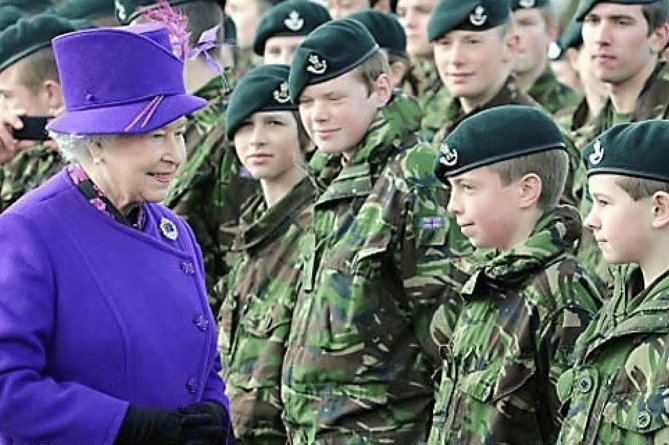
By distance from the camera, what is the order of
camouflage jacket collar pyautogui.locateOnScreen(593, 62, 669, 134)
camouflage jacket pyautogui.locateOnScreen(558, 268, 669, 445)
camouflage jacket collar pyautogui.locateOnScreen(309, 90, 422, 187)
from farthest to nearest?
camouflage jacket collar pyautogui.locateOnScreen(593, 62, 669, 134) → camouflage jacket collar pyautogui.locateOnScreen(309, 90, 422, 187) → camouflage jacket pyautogui.locateOnScreen(558, 268, 669, 445)

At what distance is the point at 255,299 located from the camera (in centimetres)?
753

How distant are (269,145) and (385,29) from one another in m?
1.06

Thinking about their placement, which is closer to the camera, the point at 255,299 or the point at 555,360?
the point at 555,360

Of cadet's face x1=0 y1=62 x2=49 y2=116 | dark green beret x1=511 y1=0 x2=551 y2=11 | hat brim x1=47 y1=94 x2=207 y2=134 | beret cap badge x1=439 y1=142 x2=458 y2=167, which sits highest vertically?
hat brim x1=47 y1=94 x2=207 y2=134

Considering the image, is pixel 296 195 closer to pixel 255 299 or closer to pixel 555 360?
pixel 255 299

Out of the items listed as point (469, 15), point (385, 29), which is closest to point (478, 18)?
point (469, 15)

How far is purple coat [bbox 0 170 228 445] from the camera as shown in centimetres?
491

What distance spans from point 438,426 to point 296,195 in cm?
192

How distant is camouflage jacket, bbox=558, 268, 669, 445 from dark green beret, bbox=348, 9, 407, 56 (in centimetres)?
326

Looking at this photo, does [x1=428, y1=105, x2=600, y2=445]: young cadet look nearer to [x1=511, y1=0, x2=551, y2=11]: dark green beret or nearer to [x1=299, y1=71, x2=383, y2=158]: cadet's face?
[x1=299, y1=71, x2=383, y2=158]: cadet's face

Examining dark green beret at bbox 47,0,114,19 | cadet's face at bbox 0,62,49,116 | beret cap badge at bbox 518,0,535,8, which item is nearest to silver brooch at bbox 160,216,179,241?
cadet's face at bbox 0,62,49,116

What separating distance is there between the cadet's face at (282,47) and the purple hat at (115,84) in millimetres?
3627

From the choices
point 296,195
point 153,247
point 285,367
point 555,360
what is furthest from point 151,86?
point 296,195

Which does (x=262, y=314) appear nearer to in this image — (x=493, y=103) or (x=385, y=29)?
(x=493, y=103)
